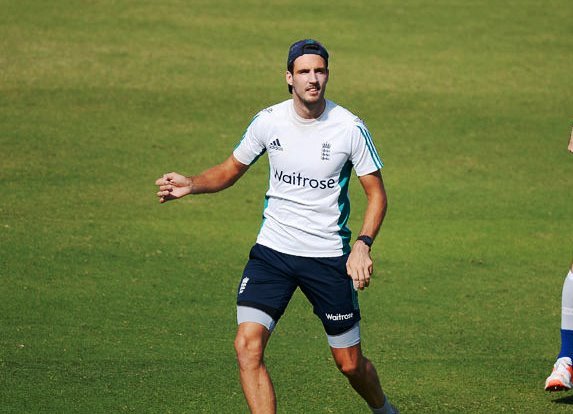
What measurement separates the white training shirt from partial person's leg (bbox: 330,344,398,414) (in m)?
0.69

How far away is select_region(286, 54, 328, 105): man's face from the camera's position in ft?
26.0

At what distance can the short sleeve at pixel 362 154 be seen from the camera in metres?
8.00

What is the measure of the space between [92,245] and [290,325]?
3.21 metres

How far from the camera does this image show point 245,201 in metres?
15.0

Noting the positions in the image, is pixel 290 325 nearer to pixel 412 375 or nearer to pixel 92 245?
pixel 412 375

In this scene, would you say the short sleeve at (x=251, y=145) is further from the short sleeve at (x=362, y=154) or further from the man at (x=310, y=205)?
the short sleeve at (x=362, y=154)

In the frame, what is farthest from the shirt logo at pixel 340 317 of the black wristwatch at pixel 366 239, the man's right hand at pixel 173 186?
the man's right hand at pixel 173 186

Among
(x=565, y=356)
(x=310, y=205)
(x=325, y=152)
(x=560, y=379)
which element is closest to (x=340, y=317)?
(x=310, y=205)

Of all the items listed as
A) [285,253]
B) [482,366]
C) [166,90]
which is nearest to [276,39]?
[166,90]

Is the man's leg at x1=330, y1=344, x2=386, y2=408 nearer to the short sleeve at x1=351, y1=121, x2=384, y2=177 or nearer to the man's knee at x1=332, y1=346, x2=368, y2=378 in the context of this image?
the man's knee at x1=332, y1=346, x2=368, y2=378

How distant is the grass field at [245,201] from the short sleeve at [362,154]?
6.57 feet

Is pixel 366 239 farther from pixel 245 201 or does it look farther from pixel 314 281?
pixel 245 201

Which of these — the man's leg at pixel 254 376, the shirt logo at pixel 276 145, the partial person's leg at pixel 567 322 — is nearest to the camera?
the man's leg at pixel 254 376

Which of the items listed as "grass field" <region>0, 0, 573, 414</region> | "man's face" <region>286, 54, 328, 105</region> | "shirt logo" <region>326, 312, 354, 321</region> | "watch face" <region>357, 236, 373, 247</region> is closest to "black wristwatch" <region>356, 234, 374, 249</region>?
"watch face" <region>357, 236, 373, 247</region>
